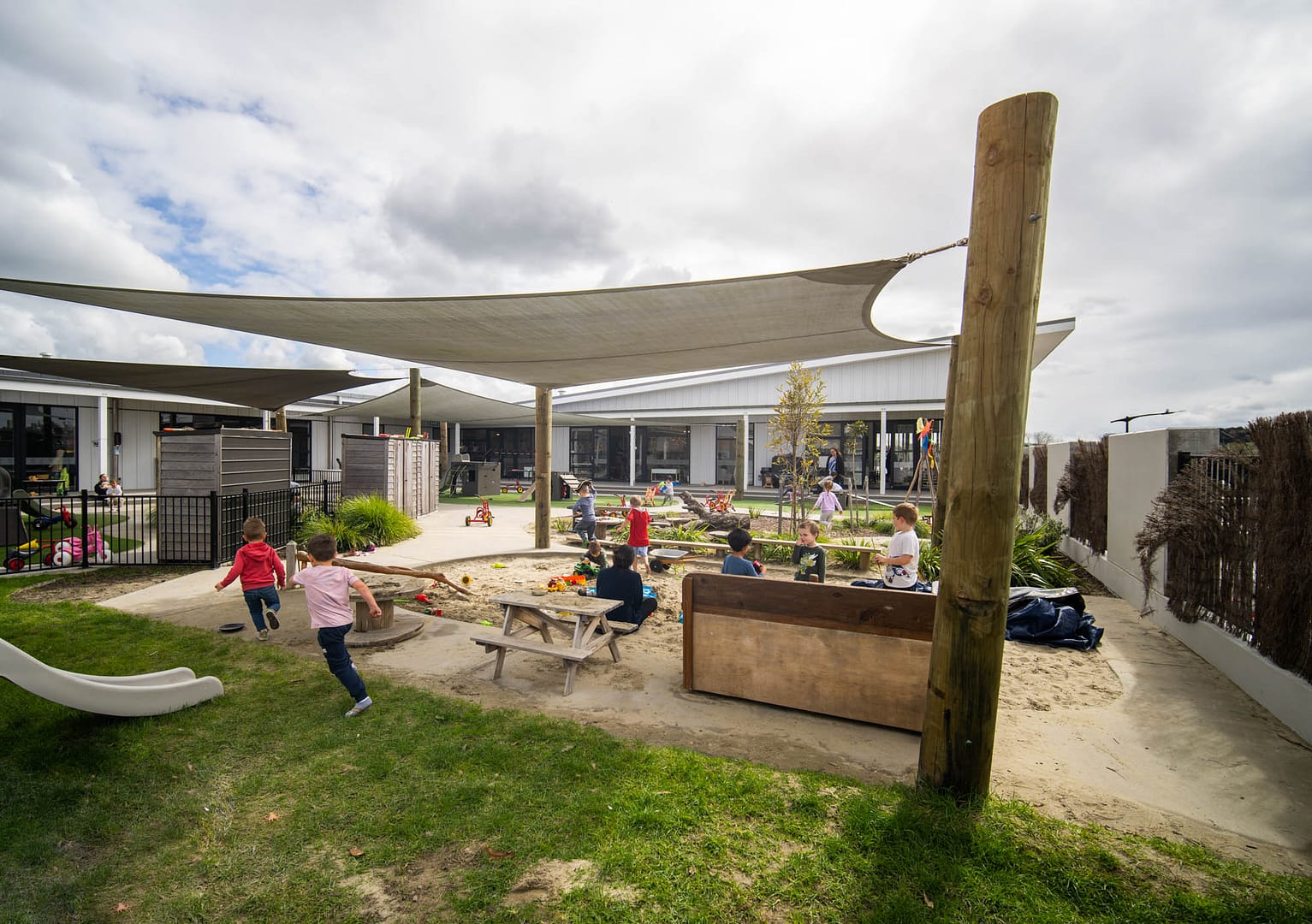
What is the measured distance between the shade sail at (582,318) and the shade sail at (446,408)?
9.79 metres

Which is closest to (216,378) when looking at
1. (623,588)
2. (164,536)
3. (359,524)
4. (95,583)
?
(164,536)

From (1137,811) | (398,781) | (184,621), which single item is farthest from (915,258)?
(184,621)

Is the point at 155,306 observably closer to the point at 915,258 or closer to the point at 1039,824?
the point at 915,258

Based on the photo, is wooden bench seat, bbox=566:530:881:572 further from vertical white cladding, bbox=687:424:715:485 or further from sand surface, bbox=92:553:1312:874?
vertical white cladding, bbox=687:424:715:485

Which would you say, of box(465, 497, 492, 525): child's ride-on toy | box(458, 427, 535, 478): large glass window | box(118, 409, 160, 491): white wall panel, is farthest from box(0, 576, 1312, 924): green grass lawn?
box(458, 427, 535, 478): large glass window

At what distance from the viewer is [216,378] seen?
9570mm

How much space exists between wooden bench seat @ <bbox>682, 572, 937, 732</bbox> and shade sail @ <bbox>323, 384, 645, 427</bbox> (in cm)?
1337

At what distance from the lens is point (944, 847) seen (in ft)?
7.79

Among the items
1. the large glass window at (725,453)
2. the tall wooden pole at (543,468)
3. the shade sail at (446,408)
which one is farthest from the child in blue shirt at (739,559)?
the large glass window at (725,453)

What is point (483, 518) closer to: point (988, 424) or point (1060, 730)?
point (1060, 730)

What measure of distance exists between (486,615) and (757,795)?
397 cm

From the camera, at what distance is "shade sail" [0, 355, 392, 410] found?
25.7 ft

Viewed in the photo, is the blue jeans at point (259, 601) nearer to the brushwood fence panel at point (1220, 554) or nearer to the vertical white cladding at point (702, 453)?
the brushwood fence panel at point (1220, 554)

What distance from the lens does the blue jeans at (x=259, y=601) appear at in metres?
4.98
